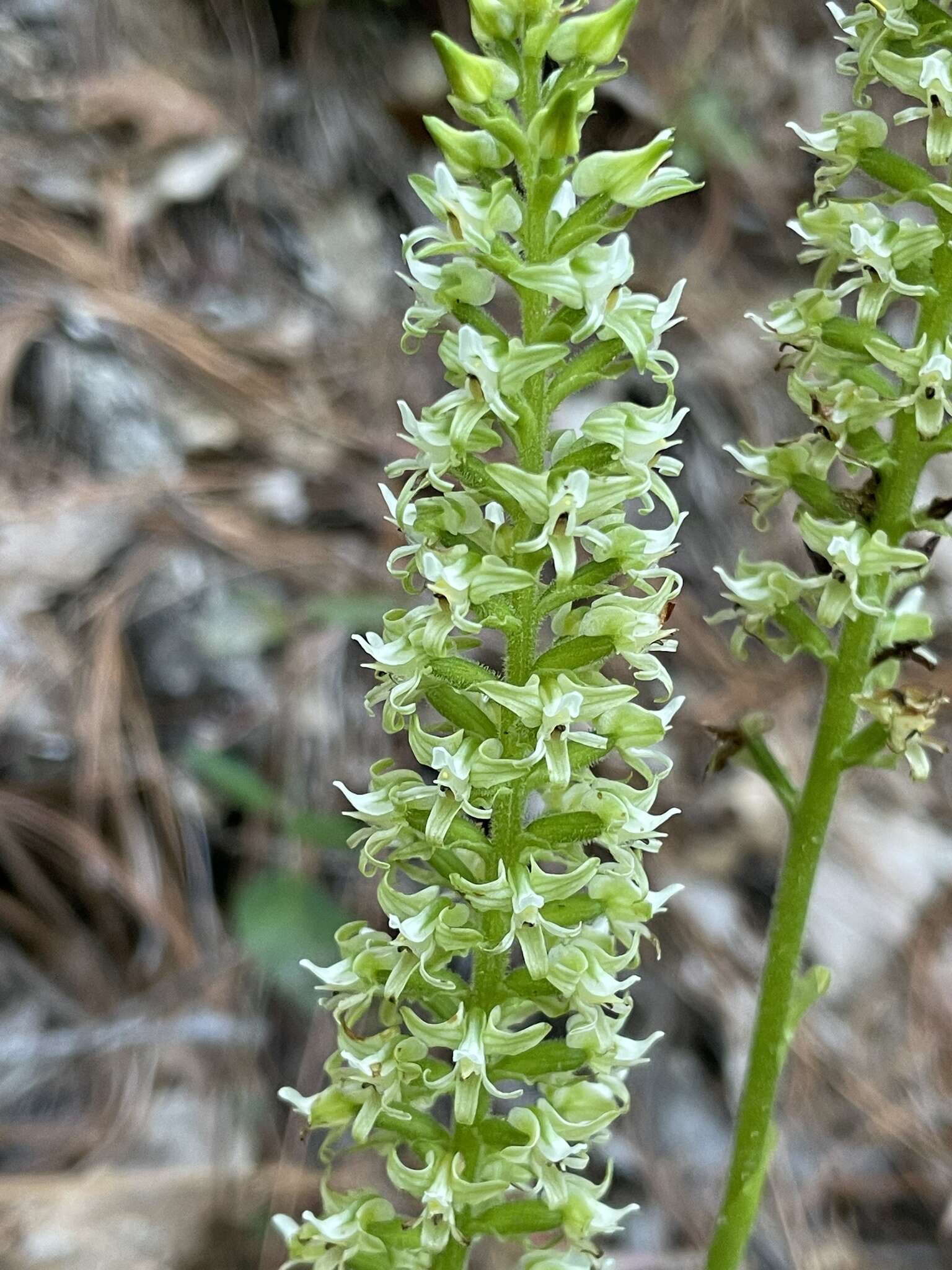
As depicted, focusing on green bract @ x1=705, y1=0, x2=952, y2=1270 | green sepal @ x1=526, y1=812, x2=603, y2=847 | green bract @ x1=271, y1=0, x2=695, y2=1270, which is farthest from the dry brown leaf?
green sepal @ x1=526, y1=812, x2=603, y2=847

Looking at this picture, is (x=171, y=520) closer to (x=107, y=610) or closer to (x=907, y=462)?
(x=107, y=610)

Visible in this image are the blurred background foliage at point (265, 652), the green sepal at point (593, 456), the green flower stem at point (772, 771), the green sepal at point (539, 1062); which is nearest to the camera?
the green sepal at point (593, 456)

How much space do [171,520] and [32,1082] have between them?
2.51m

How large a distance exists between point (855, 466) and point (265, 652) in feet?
11.2

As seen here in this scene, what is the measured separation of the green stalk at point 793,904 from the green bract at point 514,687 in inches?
16.0

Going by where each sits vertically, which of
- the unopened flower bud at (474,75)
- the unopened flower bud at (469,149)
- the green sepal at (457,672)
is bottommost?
the green sepal at (457,672)

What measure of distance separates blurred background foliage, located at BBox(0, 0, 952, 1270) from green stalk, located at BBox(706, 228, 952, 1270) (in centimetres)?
112

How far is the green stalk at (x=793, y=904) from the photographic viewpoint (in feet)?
8.03

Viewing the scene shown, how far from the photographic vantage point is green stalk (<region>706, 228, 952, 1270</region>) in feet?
8.03

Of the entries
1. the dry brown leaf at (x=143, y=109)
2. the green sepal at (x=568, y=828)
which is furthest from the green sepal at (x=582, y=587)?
the dry brown leaf at (x=143, y=109)

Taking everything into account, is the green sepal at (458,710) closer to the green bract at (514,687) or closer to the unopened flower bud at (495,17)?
the green bract at (514,687)

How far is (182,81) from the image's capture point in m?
7.12

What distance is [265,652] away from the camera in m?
5.40

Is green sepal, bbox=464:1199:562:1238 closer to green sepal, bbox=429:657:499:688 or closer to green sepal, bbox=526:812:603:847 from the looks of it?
green sepal, bbox=526:812:603:847
